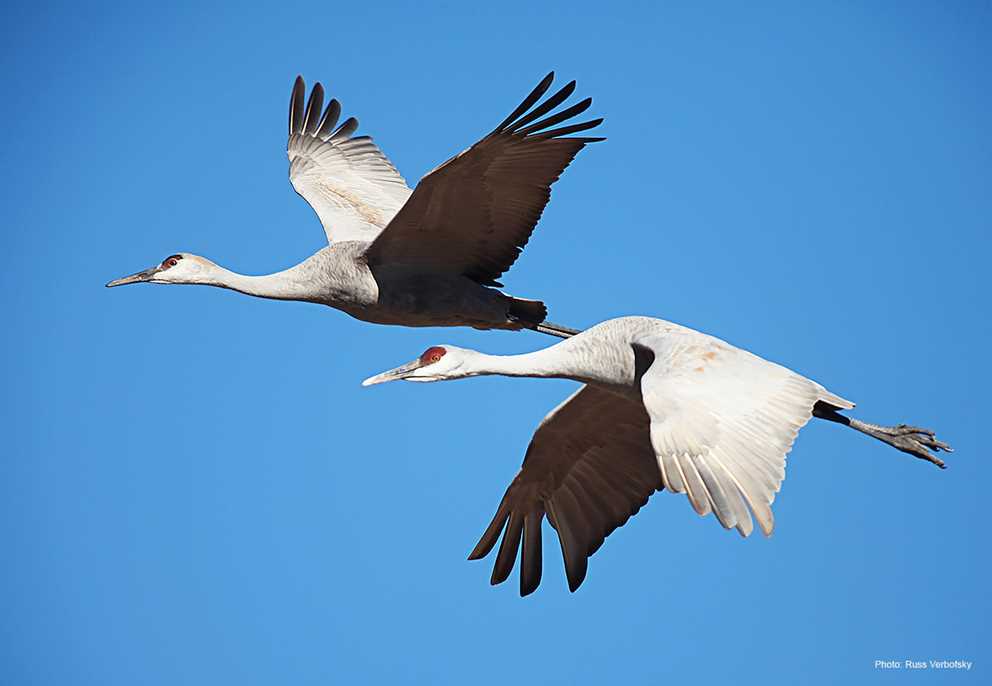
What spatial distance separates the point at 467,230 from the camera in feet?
32.7

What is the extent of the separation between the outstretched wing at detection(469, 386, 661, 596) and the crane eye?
856mm

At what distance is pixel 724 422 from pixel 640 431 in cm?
201

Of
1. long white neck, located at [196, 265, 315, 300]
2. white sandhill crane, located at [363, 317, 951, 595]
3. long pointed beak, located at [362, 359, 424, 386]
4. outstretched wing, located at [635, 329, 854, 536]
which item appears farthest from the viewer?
long white neck, located at [196, 265, 315, 300]

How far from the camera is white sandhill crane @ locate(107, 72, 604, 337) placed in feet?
30.5

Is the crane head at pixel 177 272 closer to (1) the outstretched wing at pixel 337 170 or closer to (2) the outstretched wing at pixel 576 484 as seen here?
(1) the outstretched wing at pixel 337 170

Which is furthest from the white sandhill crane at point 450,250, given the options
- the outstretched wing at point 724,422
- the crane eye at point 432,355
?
the outstretched wing at point 724,422

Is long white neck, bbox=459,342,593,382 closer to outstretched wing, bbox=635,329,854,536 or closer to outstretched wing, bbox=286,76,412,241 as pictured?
outstretched wing, bbox=635,329,854,536

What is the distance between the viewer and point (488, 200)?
9.73 meters

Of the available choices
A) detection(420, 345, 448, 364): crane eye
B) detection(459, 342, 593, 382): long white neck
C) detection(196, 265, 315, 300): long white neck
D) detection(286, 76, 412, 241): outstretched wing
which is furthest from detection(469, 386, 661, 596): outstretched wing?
detection(286, 76, 412, 241): outstretched wing

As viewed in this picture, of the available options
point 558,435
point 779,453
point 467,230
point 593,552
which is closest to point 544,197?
point 467,230

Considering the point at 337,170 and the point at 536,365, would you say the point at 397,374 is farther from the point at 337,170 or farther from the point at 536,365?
the point at 337,170

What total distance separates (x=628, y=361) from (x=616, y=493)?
1.21 meters

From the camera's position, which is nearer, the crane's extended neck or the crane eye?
the crane eye

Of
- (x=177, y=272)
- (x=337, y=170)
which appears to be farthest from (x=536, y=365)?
(x=337, y=170)
